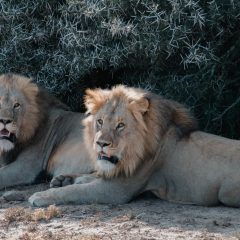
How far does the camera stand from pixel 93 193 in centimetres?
548

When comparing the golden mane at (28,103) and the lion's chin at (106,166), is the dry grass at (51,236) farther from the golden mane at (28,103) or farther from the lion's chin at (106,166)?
the golden mane at (28,103)

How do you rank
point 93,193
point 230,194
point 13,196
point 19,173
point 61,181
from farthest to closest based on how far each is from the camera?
1. point 19,173
2. point 61,181
3. point 13,196
4. point 93,193
5. point 230,194

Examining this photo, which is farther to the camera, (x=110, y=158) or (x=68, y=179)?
(x=68, y=179)

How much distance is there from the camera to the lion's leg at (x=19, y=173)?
20.7 ft

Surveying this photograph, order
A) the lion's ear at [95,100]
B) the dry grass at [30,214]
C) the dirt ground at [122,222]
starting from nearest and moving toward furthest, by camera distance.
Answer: the dirt ground at [122,222], the dry grass at [30,214], the lion's ear at [95,100]

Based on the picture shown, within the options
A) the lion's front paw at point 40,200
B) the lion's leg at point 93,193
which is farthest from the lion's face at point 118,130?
the lion's front paw at point 40,200

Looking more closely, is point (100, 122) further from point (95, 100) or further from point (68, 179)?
point (68, 179)

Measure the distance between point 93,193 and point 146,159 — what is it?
0.51 m

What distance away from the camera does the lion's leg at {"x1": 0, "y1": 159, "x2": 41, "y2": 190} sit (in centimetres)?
Answer: 632

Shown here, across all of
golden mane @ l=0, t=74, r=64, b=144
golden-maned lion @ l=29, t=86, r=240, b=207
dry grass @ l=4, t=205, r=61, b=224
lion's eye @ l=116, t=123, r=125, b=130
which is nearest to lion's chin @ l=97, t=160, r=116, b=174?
golden-maned lion @ l=29, t=86, r=240, b=207

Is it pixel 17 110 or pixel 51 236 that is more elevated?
pixel 17 110

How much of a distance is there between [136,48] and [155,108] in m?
1.44

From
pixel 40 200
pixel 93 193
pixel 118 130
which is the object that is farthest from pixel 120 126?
pixel 40 200

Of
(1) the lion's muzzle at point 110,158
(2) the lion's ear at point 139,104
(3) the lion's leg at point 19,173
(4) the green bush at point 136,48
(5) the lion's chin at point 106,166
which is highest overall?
(4) the green bush at point 136,48
